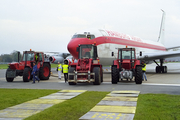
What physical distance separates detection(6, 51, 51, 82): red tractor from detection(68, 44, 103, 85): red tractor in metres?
4.05

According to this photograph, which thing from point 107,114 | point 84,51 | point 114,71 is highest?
point 84,51

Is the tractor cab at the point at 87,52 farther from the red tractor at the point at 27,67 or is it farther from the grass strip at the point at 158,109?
the grass strip at the point at 158,109

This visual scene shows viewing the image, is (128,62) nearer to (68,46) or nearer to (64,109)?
(68,46)

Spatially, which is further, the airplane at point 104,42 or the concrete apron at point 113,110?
the airplane at point 104,42

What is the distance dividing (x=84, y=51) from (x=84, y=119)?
1005 cm

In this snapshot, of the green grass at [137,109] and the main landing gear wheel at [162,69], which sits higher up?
the main landing gear wheel at [162,69]

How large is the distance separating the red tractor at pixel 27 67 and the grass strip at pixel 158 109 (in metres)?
10.7

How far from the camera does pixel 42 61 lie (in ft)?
61.1

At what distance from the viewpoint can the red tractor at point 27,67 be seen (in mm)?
16703

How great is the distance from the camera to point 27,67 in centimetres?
1677

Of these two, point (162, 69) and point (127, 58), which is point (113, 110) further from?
point (162, 69)

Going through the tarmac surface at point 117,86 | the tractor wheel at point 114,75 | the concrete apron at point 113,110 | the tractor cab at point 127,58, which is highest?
the tractor cab at point 127,58

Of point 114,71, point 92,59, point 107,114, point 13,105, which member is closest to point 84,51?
point 92,59

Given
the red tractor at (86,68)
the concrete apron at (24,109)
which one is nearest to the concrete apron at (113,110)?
the concrete apron at (24,109)
